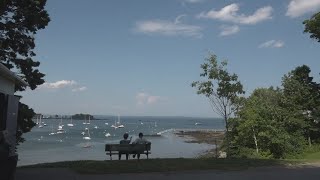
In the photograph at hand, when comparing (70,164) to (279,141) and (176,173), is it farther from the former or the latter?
(279,141)

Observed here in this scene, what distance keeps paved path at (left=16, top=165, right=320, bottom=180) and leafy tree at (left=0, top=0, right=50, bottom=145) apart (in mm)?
6207

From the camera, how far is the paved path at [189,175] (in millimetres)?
13695

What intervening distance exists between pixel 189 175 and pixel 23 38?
34.8ft

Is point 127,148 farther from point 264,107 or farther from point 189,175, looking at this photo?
point 264,107

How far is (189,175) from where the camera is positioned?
47.2 feet

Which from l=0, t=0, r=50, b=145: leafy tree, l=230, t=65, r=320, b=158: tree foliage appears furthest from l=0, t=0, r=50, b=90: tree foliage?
l=230, t=65, r=320, b=158: tree foliage

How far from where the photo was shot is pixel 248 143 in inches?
1351

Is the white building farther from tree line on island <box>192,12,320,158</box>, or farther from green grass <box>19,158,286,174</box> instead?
tree line on island <box>192,12,320,158</box>

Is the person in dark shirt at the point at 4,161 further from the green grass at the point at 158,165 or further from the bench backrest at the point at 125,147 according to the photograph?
the bench backrest at the point at 125,147

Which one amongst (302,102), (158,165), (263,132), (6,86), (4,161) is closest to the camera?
(4,161)

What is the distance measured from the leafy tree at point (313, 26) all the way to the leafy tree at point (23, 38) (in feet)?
63.9

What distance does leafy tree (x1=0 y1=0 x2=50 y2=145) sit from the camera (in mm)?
20500

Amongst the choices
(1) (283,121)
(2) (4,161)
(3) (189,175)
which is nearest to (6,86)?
(2) (4,161)

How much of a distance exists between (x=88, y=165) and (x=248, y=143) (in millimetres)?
20153
